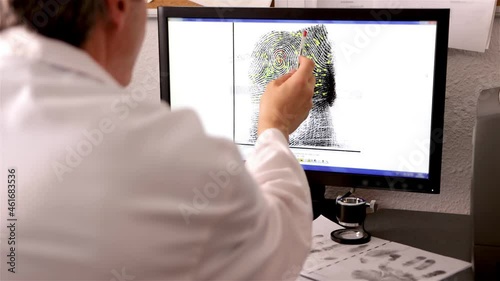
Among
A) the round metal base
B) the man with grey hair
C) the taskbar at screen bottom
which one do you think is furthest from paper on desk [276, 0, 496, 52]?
the man with grey hair

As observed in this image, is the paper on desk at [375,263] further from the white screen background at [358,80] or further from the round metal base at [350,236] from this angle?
the white screen background at [358,80]

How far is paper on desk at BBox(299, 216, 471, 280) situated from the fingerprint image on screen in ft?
0.63

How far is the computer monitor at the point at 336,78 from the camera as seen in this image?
108cm

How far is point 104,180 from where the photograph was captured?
53cm

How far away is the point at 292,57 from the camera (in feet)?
3.79

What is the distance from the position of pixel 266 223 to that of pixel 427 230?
616mm

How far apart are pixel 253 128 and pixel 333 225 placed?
0.23m

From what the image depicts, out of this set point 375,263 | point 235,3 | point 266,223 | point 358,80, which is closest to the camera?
point 266,223

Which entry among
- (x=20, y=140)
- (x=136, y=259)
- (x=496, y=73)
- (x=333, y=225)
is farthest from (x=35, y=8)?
(x=496, y=73)

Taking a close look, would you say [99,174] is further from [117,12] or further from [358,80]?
[358,80]

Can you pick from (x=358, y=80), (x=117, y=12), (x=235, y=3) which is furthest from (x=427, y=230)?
(x=117, y=12)

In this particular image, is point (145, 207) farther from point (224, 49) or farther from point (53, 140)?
point (224, 49)

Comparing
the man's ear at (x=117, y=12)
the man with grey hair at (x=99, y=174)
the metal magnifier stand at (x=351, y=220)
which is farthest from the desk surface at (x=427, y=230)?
the man's ear at (x=117, y=12)

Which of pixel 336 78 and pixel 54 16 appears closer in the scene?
Answer: pixel 54 16
